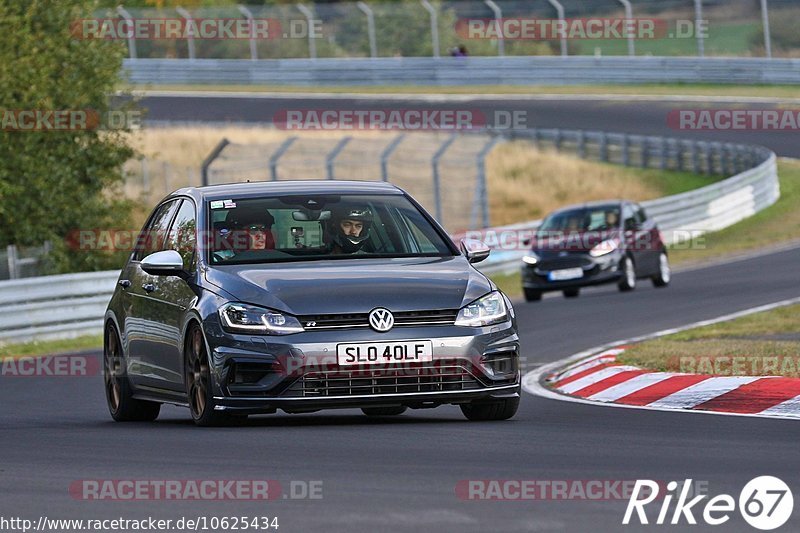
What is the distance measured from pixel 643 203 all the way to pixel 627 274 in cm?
748

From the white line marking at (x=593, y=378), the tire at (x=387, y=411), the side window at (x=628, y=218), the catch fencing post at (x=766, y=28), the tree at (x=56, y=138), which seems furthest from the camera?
the catch fencing post at (x=766, y=28)

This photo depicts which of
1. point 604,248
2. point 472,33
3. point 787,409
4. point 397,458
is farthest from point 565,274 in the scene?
point 472,33

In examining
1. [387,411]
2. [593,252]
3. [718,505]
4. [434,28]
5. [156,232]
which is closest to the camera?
[718,505]

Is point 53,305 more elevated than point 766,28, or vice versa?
point 53,305

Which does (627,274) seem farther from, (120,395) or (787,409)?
(787,409)

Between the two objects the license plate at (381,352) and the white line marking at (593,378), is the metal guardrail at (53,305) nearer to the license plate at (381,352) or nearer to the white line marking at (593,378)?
the white line marking at (593,378)

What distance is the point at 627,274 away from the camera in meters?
26.3

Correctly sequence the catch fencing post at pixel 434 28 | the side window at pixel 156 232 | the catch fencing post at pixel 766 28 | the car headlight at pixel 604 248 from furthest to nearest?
the catch fencing post at pixel 434 28 → the catch fencing post at pixel 766 28 → the car headlight at pixel 604 248 → the side window at pixel 156 232

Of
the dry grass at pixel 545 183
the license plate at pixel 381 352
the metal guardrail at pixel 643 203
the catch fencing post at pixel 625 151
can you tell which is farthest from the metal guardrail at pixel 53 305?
the catch fencing post at pixel 625 151

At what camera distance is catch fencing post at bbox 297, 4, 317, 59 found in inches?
2140

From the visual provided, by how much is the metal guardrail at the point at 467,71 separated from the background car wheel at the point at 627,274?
25164mm

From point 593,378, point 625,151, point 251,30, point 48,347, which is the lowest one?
point 625,151

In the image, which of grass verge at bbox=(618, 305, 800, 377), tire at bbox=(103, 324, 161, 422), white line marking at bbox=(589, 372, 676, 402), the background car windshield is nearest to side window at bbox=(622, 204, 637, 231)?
the background car windshield

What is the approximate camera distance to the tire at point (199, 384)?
10.2 meters
